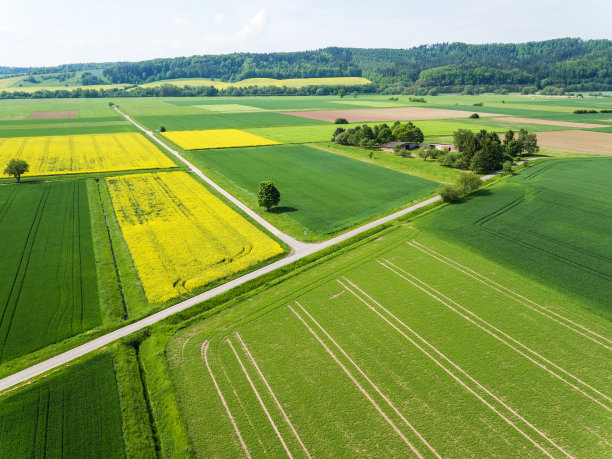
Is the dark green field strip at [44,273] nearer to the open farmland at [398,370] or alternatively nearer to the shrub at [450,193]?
the open farmland at [398,370]

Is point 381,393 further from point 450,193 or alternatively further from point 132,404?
point 450,193

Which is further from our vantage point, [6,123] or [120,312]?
[6,123]

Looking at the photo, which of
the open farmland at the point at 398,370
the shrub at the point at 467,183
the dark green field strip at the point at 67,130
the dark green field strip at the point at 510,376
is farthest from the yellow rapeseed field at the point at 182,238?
the dark green field strip at the point at 67,130

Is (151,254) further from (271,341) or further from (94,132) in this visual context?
(94,132)

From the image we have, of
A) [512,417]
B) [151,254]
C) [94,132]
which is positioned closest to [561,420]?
[512,417]

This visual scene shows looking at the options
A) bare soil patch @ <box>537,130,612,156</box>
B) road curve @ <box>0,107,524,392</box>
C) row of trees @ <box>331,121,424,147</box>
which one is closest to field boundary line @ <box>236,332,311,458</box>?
road curve @ <box>0,107,524,392</box>

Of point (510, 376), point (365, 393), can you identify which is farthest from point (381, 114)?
point (365, 393)

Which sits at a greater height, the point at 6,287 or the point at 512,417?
the point at 6,287
